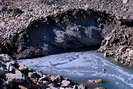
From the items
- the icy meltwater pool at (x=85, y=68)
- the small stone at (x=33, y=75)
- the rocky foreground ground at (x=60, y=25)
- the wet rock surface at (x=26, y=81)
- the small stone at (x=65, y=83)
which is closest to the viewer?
the wet rock surface at (x=26, y=81)

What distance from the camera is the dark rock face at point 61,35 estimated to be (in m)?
11.9

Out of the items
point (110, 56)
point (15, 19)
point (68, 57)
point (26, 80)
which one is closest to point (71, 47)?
point (68, 57)

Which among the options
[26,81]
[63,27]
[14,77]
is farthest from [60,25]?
[14,77]

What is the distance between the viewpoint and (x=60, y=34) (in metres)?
12.2

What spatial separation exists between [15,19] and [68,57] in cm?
245

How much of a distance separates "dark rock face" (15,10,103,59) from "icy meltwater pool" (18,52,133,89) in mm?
329

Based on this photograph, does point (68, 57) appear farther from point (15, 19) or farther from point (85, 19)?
point (15, 19)

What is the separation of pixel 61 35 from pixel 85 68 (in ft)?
5.79

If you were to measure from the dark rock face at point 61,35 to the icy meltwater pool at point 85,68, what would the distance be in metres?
0.33

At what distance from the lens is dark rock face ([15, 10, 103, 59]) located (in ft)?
39.1

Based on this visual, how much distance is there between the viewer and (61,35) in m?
12.2

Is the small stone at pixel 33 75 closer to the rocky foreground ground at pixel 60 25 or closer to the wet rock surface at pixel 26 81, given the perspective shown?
the wet rock surface at pixel 26 81

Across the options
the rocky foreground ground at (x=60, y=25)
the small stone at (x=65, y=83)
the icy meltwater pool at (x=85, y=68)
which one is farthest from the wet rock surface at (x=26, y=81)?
the rocky foreground ground at (x=60, y=25)

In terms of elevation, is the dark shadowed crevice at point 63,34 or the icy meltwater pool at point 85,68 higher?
the dark shadowed crevice at point 63,34
